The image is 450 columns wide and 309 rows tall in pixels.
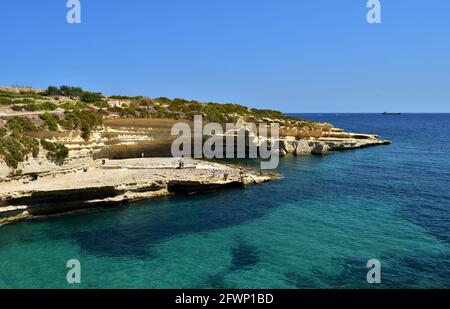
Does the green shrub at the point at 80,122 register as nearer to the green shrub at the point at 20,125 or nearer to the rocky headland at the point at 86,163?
the rocky headland at the point at 86,163

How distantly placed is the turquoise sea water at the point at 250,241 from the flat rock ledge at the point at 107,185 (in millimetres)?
1435

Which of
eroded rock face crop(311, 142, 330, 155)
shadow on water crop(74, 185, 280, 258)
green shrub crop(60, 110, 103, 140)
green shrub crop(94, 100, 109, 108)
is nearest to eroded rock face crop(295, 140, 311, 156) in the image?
eroded rock face crop(311, 142, 330, 155)

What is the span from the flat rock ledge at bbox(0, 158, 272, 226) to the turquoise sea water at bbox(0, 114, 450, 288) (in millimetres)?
1435

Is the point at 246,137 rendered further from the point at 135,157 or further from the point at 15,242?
the point at 15,242

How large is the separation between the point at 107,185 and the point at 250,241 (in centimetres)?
1508

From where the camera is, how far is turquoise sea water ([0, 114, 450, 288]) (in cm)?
1992

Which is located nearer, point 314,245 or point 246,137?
point 314,245

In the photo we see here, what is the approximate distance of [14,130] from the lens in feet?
107

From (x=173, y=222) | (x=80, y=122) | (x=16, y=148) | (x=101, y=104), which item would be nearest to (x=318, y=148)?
(x=101, y=104)

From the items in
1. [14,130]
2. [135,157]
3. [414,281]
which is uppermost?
[14,130]

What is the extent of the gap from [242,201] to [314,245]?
12606mm

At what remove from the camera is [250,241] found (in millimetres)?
25203
